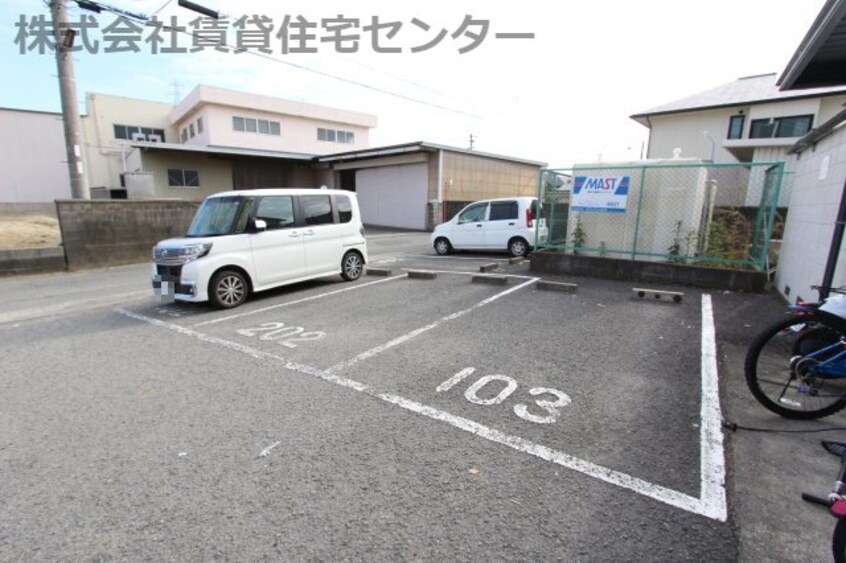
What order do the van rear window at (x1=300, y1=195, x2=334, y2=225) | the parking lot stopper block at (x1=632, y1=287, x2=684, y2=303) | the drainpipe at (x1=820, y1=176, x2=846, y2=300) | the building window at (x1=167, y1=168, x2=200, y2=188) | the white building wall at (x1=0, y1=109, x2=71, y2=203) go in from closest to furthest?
the drainpipe at (x1=820, y1=176, x2=846, y2=300)
the parking lot stopper block at (x1=632, y1=287, x2=684, y2=303)
the van rear window at (x1=300, y1=195, x2=334, y2=225)
the building window at (x1=167, y1=168, x2=200, y2=188)
the white building wall at (x1=0, y1=109, x2=71, y2=203)

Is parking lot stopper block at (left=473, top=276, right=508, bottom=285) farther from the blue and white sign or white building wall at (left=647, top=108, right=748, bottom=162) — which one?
white building wall at (left=647, top=108, right=748, bottom=162)

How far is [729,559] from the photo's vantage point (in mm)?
1867

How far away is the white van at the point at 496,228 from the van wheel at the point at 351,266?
423 cm

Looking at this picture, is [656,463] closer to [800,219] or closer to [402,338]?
[402,338]

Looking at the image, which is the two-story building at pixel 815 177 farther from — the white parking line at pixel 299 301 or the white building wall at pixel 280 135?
the white building wall at pixel 280 135

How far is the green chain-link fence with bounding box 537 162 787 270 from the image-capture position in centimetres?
731

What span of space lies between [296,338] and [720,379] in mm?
4446

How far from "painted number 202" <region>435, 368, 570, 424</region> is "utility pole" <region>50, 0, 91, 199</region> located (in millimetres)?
12143

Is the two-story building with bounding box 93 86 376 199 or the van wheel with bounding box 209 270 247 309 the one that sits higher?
the two-story building with bounding box 93 86 376 199

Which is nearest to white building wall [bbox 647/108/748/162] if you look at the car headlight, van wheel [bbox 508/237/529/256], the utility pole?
van wheel [bbox 508/237/529/256]

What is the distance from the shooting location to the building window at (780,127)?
60.9ft

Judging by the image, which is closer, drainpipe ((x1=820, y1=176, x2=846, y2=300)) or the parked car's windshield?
drainpipe ((x1=820, y1=176, x2=846, y2=300))

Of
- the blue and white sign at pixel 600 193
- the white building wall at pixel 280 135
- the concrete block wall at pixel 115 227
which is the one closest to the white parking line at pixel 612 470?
the blue and white sign at pixel 600 193

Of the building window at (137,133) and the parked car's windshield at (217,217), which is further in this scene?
the building window at (137,133)
